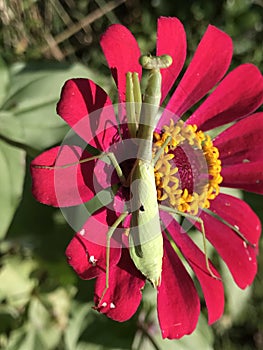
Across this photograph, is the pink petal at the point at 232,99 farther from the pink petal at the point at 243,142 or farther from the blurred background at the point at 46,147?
the blurred background at the point at 46,147

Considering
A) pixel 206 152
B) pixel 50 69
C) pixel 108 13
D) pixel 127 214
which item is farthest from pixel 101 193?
pixel 108 13

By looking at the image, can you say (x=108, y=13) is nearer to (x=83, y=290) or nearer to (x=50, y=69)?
(x=50, y=69)

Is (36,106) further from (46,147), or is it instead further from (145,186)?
(145,186)

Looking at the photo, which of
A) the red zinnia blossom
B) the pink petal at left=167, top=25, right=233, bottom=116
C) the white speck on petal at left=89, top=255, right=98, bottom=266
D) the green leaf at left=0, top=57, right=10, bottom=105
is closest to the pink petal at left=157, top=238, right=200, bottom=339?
the red zinnia blossom

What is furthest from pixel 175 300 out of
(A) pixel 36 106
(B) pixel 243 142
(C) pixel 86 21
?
(C) pixel 86 21

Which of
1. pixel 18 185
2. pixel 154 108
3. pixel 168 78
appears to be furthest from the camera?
pixel 18 185

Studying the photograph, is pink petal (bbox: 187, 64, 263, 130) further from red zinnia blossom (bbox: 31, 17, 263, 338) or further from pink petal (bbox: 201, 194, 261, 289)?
pink petal (bbox: 201, 194, 261, 289)
